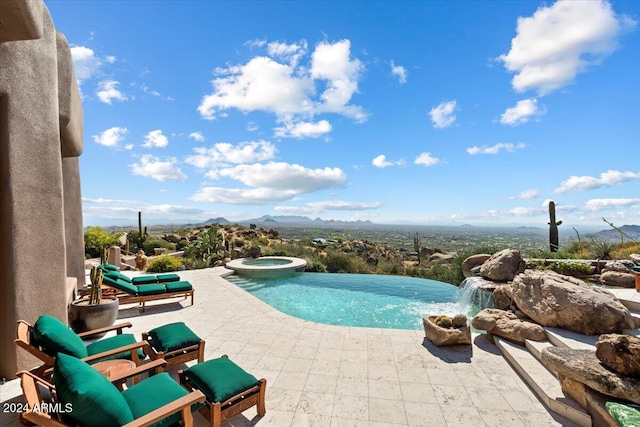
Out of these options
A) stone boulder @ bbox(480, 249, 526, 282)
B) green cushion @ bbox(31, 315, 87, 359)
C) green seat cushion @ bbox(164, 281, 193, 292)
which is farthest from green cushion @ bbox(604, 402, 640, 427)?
green seat cushion @ bbox(164, 281, 193, 292)

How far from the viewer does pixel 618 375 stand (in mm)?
2803

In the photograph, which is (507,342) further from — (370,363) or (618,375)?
(370,363)

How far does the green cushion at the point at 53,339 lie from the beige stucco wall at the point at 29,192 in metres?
1.02

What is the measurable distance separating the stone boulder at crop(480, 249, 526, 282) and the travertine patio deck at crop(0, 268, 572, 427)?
3.88 metres

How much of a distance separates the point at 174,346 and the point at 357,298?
233 inches

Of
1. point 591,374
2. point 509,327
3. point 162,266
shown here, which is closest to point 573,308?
point 509,327

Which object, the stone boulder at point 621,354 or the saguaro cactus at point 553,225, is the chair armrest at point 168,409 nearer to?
the stone boulder at point 621,354

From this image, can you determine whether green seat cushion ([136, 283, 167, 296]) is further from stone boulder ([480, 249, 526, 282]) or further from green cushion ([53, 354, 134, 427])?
stone boulder ([480, 249, 526, 282])

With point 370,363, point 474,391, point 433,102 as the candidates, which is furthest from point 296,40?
point 474,391

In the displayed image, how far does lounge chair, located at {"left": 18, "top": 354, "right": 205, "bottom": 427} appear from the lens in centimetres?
193

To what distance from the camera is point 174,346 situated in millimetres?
3781

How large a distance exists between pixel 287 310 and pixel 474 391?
16.6 ft

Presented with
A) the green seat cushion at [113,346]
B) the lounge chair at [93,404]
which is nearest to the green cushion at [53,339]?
the green seat cushion at [113,346]

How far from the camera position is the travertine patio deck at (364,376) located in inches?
122
